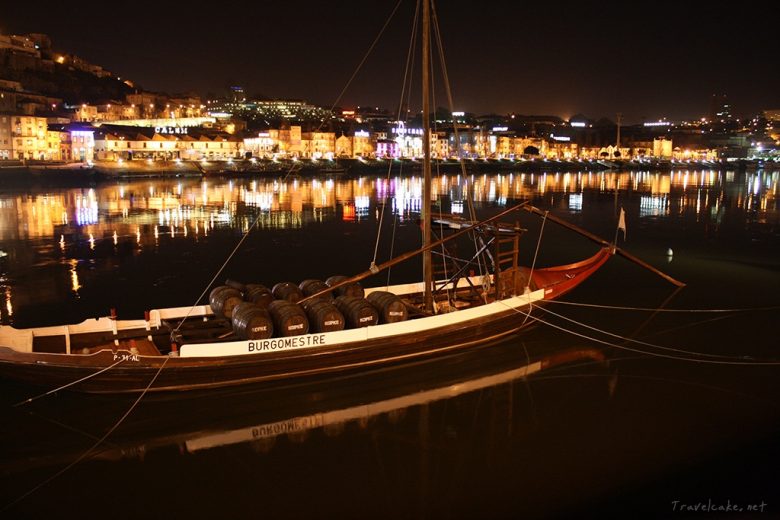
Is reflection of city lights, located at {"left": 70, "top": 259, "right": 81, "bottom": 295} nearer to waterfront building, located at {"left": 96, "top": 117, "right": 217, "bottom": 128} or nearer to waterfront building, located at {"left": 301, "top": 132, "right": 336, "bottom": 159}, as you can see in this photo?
waterfront building, located at {"left": 301, "top": 132, "right": 336, "bottom": 159}

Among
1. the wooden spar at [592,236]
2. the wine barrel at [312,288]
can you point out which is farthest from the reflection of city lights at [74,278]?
the wooden spar at [592,236]

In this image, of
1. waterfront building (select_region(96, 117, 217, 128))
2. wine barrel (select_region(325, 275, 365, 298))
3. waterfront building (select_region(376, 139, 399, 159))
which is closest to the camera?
wine barrel (select_region(325, 275, 365, 298))

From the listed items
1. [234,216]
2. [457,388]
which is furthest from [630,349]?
[234,216]

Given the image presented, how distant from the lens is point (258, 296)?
13.6 m

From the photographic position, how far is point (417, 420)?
11.0 metres

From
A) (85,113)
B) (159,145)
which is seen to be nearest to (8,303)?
(159,145)

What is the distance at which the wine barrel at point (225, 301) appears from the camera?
43.1 feet

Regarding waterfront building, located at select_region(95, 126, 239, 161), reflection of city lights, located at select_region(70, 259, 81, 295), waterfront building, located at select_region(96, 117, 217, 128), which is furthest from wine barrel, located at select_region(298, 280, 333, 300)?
waterfront building, located at select_region(96, 117, 217, 128)

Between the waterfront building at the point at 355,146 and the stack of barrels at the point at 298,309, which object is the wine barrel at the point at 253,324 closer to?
the stack of barrels at the point at 298,309

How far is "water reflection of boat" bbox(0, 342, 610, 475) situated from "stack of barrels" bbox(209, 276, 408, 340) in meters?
1.14

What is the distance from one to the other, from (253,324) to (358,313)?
7.46 ft

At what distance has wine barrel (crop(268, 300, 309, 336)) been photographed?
1182 cm

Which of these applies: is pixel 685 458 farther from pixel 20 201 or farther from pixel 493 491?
pixel 20 201

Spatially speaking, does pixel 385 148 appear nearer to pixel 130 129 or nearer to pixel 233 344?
pixel 130 129
